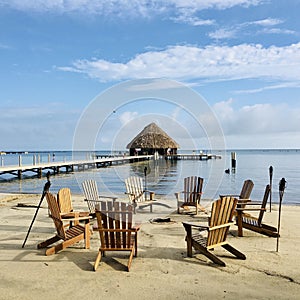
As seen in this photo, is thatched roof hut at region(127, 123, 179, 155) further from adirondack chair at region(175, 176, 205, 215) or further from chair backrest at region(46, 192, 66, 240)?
chair backrest at region(46, 192, 66, 240)

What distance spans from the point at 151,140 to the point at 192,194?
48290 mm

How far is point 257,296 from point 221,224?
1.47 metres

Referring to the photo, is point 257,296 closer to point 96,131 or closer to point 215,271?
point 215,271

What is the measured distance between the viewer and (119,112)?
30.7 feet

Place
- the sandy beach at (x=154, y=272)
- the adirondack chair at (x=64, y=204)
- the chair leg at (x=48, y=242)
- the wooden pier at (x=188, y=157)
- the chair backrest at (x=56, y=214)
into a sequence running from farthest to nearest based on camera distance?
the wooden pier at (x=188, y=157)
the adirondack chair at (x=64, y=204)
the chair leg at (x=48, y=242)
the chair backrest at (x=56, y=214)
the sandy beach at (x=154, y=272)

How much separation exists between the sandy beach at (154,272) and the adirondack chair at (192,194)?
111 inches

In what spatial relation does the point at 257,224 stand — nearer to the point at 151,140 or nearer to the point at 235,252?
the point at 235,252

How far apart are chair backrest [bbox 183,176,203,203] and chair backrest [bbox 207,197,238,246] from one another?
4146 millimetres

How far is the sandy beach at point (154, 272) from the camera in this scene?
158 inches

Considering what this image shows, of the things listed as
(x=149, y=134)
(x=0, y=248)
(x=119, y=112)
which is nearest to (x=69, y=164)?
(x=149, y=134)

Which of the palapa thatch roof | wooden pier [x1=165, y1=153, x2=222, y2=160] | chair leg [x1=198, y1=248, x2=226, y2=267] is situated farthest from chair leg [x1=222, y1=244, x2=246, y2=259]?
wooden pier [x1=165, y1=153, x2=222, y2=160]

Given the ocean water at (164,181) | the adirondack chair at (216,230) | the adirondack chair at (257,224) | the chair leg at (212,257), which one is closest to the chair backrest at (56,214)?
the adirondack chair at (216,230)

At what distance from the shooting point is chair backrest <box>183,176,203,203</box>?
31.9 feet

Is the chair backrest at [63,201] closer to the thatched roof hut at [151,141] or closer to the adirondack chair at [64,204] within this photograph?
the adirondack chair at [64,204]
